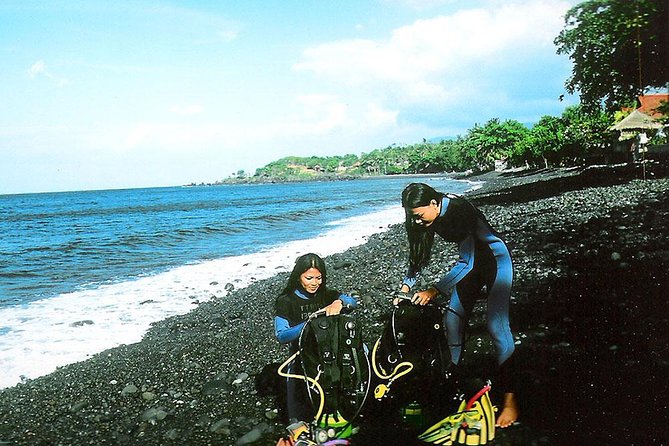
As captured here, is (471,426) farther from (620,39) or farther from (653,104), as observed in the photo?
(653,104)

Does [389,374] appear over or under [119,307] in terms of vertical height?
over

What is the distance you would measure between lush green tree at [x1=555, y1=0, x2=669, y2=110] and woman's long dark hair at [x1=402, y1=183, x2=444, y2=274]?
91.4 inches

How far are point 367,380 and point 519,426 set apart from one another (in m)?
1.05

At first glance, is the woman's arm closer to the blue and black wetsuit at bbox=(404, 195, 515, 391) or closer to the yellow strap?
the yellow strap

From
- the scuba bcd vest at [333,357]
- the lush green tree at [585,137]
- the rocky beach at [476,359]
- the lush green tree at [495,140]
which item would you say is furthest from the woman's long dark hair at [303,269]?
the lush green tree at [585,137]

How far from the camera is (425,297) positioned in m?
3.37

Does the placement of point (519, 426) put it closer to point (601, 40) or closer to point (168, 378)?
point (168, 378)

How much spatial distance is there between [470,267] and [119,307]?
7.19 m

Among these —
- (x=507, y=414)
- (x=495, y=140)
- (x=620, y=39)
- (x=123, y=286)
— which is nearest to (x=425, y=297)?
(x=507, y=414)

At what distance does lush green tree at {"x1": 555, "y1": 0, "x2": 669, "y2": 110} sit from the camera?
5.02 metres

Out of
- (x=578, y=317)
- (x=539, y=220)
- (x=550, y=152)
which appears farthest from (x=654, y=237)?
(x=550, y=152)

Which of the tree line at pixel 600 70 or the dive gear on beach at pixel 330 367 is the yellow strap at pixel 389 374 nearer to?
the dive gear on beach at pixel 330 367

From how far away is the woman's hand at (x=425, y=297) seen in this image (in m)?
3.36

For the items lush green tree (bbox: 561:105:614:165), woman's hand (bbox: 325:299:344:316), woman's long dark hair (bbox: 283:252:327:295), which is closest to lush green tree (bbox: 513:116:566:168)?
lush green tree (bbox: 561:105:614:165)
